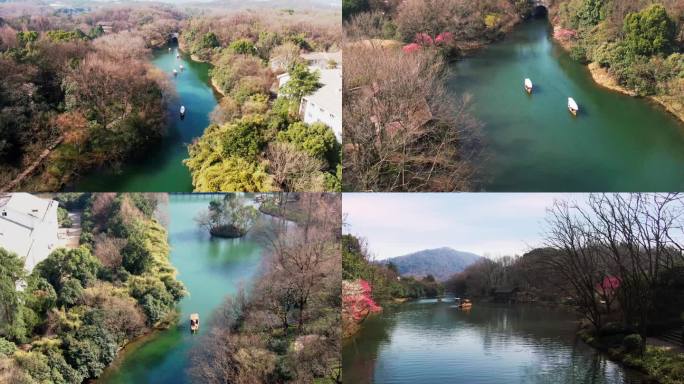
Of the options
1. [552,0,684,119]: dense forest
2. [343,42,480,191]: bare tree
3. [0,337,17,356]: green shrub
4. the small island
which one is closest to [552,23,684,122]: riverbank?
[552,0,684,119]: dense forest

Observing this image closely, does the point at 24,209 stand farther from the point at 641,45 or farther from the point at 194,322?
the point at 641,45

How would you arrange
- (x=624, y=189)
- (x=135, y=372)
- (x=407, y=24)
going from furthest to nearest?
(x=407, y=24)
(x=624, y=189)
(x=135, y=372)

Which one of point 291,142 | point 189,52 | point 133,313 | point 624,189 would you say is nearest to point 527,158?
point 624,189

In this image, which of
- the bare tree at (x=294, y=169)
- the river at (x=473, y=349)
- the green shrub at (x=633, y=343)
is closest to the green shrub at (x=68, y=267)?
the bare tree at (x=294, y=169)

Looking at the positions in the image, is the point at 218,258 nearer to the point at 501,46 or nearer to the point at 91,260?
the point at 91,260

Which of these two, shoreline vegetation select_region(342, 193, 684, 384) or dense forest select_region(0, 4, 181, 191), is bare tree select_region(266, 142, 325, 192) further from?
dense forest select_region(0, 4, 181, 191)

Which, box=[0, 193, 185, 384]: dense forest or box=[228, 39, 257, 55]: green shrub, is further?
box=[228, 39, 257, 55]: green shrub

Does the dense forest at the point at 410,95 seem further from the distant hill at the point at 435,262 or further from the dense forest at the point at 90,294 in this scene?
the dense forest at the point at 90,294

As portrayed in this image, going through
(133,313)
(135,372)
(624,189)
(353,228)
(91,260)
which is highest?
(624,189)
